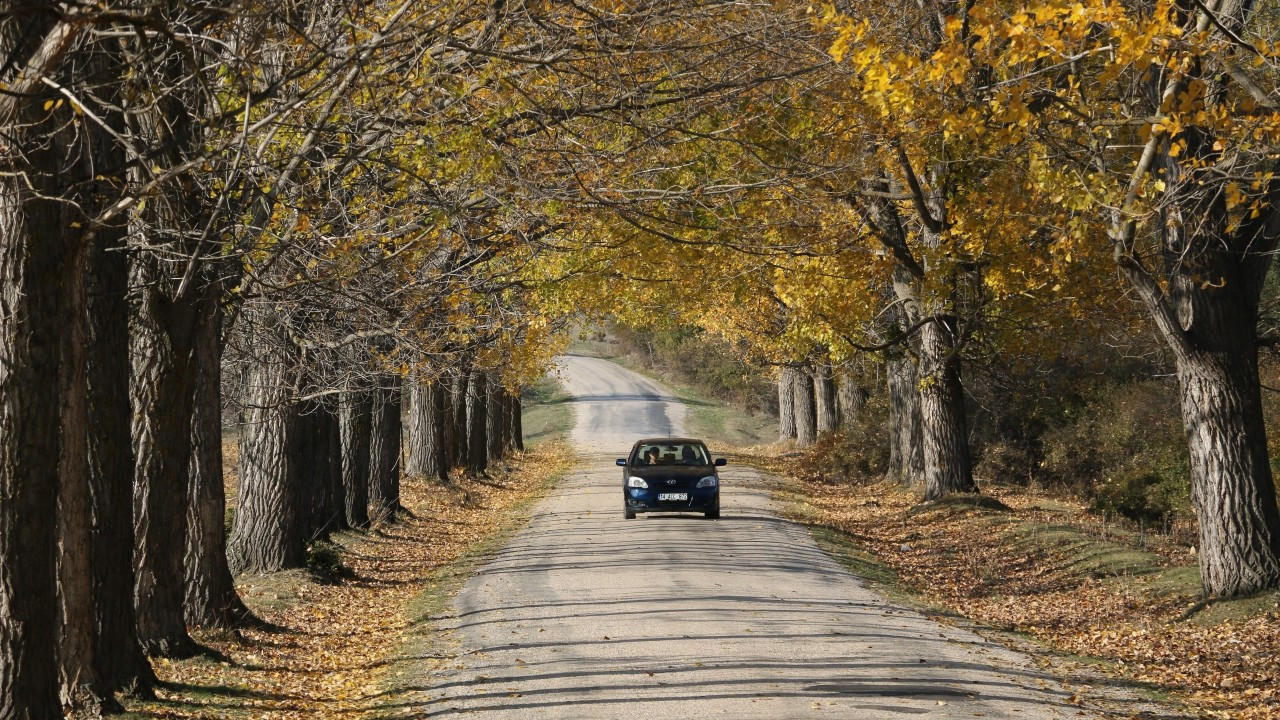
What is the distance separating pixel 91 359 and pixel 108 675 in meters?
2.29

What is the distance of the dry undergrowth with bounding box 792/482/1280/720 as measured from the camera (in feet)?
37.4

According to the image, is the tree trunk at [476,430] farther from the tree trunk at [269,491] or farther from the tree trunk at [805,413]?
the tree trunk at [269,491]

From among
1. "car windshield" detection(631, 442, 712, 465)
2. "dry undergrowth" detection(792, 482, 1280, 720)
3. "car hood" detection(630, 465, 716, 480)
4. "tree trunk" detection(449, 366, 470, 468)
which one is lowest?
"dry undergrowth" detection(792, 482, 1280, 720)

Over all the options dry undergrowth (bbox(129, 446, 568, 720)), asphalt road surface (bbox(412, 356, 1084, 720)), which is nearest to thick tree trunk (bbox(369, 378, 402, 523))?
dry undergrowth (bbox(129, 446, 568, 720))

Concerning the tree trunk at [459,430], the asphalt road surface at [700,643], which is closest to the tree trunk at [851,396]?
the tree trunk at [459,430]

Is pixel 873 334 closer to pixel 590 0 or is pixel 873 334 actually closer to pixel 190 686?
pixel 590 0

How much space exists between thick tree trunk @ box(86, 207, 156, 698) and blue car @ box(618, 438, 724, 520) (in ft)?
46.7

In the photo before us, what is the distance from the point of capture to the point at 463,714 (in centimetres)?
991

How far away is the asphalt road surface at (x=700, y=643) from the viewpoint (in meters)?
Answer: 10.1

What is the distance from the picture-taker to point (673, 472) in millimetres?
24562

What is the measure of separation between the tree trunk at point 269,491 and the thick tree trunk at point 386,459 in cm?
646

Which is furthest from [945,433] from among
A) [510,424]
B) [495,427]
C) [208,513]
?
[510,424]

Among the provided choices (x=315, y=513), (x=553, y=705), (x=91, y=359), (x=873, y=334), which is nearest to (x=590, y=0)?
(x=91, y=359)

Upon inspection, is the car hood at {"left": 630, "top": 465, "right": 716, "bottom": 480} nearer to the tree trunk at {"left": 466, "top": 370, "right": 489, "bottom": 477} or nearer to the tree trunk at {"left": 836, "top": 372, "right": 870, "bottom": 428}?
the tree trunk at {"left": 466, "top": 370, "right": 489, "bottom": 477}
